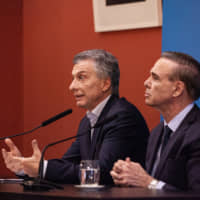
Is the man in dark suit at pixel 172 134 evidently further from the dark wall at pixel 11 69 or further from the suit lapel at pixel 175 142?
the dark wall at pixel 11 69

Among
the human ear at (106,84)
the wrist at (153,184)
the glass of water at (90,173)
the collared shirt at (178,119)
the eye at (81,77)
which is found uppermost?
the eye at (81,77)

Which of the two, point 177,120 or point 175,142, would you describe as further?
point 177,120

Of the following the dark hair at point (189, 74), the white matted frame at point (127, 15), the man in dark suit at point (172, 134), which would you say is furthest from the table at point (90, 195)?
the white matted frame at point (127, 15)

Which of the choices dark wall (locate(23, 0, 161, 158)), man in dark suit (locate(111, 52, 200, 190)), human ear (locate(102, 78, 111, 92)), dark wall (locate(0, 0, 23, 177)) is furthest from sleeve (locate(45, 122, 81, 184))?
dark wall (locate(0, 0, 23, 177))

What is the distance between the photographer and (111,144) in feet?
9.69

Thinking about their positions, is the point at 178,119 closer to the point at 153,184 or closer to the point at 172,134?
the point at 172,134

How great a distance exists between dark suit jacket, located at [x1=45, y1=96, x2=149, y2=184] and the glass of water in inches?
18.1

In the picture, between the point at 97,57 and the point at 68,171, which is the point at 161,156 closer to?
the point at 68,171

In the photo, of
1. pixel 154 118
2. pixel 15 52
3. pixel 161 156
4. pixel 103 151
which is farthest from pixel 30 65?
pixel 161 156

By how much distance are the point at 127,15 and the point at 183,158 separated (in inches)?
72.7

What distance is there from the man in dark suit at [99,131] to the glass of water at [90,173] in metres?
0.36

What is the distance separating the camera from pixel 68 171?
110 inches

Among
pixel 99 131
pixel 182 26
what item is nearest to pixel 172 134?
pixel 99 131

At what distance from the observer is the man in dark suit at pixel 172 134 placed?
2373 mm
